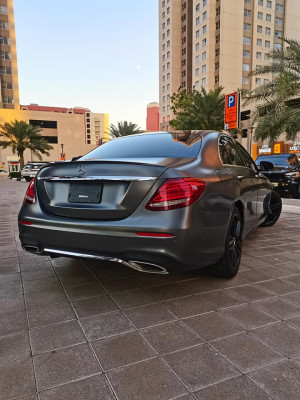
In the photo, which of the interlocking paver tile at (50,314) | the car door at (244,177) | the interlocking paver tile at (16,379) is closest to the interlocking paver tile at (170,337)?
the interlocking paver tile at (50,314)

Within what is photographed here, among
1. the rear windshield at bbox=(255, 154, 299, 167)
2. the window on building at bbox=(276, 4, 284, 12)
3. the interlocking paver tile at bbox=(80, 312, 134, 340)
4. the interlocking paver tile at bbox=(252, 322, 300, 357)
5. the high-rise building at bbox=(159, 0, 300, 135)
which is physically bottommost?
the interlocking paver tile at bbox=(252, 322, 300, 357)

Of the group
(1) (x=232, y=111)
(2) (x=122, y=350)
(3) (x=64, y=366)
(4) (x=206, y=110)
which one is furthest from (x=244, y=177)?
(4) (x=206, y=110)

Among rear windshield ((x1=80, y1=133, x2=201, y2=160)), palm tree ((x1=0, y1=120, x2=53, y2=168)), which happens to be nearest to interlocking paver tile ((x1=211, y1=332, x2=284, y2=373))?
rear windshield ((x1=80, y1=133, x2=201, y2=160))

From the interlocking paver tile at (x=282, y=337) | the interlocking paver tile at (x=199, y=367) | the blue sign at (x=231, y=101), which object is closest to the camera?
the interlocking paver tile at (x=199, y=367)

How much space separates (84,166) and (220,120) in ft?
87.4

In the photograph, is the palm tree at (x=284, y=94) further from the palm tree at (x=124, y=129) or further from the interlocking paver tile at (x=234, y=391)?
the palm tree at (x=124, y=129)

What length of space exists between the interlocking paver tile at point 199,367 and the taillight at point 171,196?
99cm

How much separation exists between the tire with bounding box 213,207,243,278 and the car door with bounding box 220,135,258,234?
1.01 feet

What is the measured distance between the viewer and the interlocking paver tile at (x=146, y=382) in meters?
1.67

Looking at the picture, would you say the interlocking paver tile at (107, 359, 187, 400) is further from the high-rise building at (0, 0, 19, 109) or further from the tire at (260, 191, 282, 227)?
the high-rise building at (0, 0, 19, 109)

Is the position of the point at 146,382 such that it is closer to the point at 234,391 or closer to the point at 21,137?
the point at 234,391

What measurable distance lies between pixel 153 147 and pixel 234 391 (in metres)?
2.23

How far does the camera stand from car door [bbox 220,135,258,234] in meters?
3.45

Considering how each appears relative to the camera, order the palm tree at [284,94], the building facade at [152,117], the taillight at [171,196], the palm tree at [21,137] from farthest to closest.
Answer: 1. the building facade at [152,117]
2. the palm tree at [21,137]
3. the palm tree at [284,94]
4. the taillight at [171,196]
